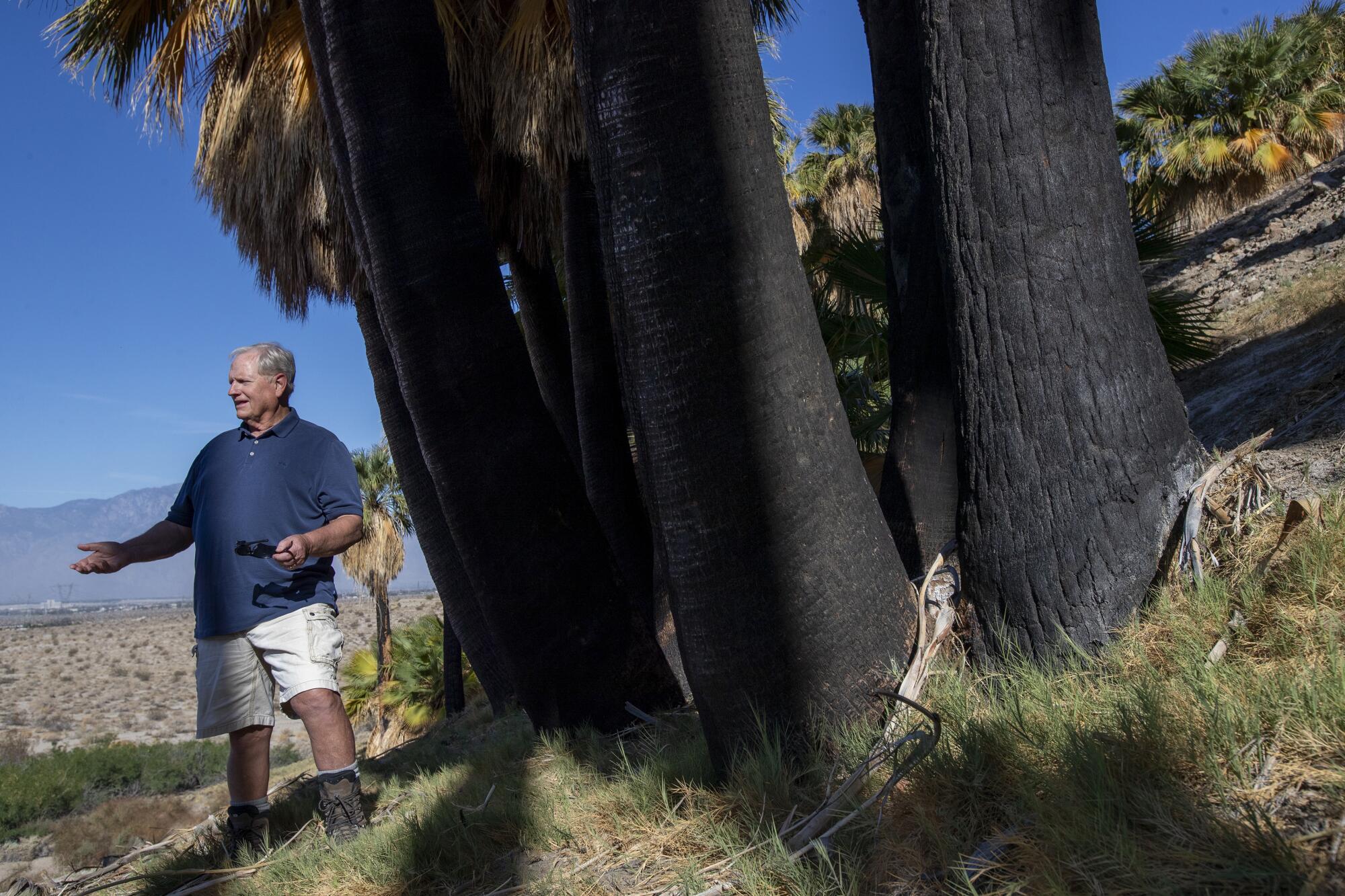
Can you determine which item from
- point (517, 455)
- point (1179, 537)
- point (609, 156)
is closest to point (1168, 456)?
point (1179, 537)

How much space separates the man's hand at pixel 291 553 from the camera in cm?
348

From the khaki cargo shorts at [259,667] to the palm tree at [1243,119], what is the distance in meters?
16.5

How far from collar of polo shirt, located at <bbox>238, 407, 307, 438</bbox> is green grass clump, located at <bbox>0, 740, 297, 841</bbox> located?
12025mm

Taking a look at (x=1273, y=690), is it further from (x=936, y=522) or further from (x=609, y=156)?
(x=609, y=156)

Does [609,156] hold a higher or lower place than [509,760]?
higher

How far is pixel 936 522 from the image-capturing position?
3.99m

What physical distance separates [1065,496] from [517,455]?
99.1 inches

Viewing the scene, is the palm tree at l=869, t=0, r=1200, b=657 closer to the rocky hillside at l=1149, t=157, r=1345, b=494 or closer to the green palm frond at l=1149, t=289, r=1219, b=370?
the rocky hillside at l=1149, t=157, r=1345, b=494

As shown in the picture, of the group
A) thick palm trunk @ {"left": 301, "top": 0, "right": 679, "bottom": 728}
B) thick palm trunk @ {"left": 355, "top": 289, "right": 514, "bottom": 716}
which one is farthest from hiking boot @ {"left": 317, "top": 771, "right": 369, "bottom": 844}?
thick palm trunk @ {"left": 355, "top": 289, "right": 514, "bottom": 716}

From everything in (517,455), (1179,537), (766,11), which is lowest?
(1179,537)

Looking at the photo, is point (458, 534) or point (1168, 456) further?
point (458, 534)

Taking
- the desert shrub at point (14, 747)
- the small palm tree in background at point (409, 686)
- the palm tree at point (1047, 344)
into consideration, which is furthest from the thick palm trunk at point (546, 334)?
the desert shrub at point (14, 747)

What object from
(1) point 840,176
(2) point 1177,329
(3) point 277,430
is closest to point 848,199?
(1) point 840,176

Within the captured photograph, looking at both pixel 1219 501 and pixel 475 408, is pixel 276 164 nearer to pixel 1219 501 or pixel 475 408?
pixel 475 408
